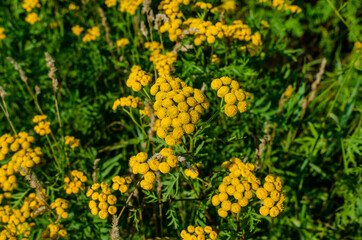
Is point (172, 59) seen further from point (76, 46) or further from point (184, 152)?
point (76, 46)

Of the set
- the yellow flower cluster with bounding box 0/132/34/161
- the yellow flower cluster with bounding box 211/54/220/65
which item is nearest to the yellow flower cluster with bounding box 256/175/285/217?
the yellow flower cluster with bounding box 211/54/220/65

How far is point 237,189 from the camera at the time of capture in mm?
2148

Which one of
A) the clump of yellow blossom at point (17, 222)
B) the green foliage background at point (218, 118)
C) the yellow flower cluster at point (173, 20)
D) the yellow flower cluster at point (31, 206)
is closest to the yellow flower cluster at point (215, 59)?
the green foliage background at point (218, 118)

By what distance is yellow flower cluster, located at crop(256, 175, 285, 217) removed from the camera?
210 centimetres

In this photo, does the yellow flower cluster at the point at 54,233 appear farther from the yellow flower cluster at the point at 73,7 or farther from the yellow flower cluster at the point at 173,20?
the yellow flower cluster at the point at 73,7

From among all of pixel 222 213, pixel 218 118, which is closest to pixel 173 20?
pixel 218 118

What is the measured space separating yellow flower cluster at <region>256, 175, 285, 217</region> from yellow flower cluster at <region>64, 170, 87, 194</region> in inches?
72.3

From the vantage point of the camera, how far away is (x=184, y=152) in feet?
7.66

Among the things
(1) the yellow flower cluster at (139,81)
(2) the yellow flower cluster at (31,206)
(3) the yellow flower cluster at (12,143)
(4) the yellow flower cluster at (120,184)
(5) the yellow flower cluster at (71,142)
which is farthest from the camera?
(5) the yellow flower cluster at (71,142)

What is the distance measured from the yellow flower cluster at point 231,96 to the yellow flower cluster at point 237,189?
0.50 metres

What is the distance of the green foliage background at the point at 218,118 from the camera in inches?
130

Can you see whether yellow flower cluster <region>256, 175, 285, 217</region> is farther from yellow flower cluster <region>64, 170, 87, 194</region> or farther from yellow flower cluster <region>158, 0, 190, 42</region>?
yellow flower cluster <region>158, 0, 190, 42</region>

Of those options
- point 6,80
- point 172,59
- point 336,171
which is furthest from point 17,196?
point 336,171

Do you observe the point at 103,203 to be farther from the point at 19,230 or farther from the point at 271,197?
the point at 271,197
